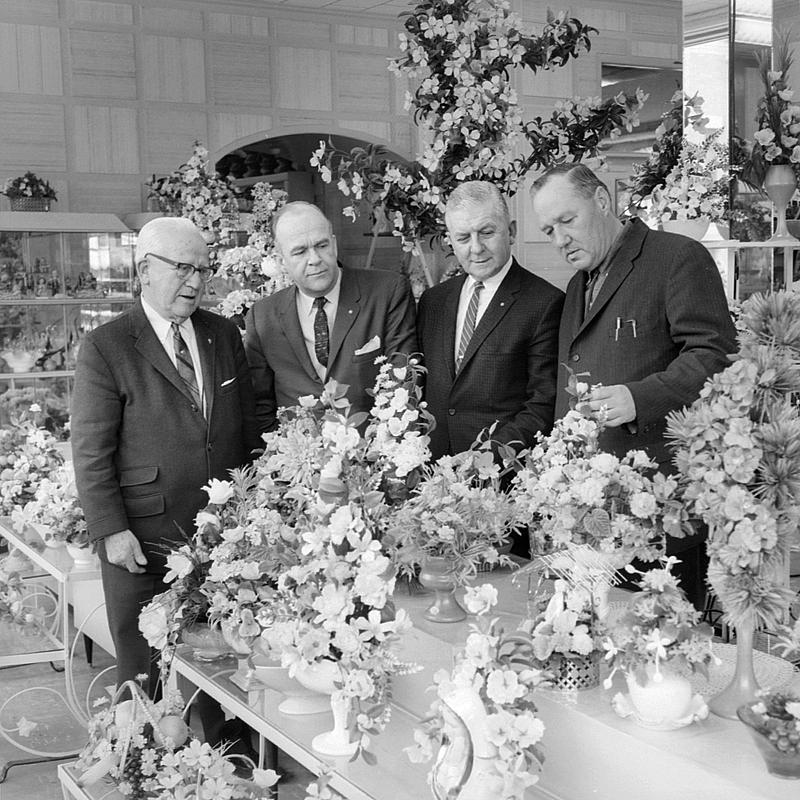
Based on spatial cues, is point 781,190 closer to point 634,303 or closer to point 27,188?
point 634,303

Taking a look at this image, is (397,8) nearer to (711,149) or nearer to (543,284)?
(711,149)

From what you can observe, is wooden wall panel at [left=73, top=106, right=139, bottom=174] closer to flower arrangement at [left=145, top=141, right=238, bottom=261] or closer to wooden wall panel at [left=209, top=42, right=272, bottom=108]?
flower arrangement at [left=145, top=141, right=238, bottom=261]

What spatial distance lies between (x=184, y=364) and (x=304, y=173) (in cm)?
706

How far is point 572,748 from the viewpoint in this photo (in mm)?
2002

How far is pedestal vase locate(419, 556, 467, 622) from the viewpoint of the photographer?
7.87 ft

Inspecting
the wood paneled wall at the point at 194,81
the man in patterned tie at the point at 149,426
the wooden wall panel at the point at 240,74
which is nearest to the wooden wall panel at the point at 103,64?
the wood paneled wall at the point at 194,81

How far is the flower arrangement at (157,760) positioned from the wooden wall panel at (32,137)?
231 inches

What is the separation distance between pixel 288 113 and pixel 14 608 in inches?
217

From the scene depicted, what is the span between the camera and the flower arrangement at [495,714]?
176cm

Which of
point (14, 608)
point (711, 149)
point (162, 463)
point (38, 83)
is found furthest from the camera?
point (38, 83)

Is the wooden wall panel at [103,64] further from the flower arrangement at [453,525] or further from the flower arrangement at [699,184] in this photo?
the flower arrangement at [453,525]

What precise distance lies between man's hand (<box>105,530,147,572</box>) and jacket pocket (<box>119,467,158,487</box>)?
145mm

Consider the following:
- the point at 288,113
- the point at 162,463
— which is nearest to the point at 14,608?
the point at 162,463

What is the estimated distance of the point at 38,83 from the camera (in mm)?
7699
